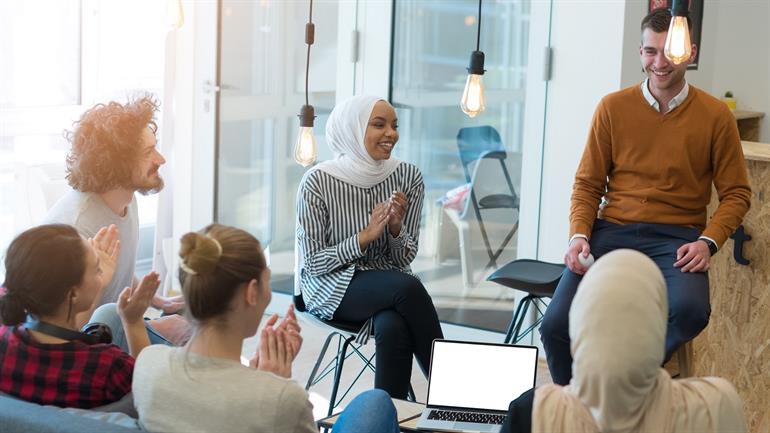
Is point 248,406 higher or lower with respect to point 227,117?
lower

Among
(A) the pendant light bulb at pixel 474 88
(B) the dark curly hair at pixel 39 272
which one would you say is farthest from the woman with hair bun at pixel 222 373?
(A) the pendant light bulb at pixel 474 88

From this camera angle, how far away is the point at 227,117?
553 cm

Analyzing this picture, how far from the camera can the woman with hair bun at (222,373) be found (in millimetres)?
1936

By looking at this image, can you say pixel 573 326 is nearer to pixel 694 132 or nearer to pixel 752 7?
pixel 694 132

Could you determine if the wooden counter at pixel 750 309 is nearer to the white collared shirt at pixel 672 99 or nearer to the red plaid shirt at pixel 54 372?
the white collared shirt at pixel 672 99

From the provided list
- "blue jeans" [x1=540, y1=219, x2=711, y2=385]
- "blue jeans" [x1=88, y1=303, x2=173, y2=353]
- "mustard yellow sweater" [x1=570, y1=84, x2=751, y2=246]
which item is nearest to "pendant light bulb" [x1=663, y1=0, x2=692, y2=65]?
"mustard yellow sweater" [x1=570, y1=84, x2=751, y2=246]

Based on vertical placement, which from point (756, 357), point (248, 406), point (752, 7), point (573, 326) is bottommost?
point (756, 357)

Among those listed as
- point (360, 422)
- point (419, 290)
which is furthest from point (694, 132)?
point (360, 422)

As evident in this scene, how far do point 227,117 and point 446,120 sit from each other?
50.0 inches

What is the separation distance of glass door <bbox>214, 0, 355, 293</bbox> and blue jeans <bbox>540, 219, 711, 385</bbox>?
7.25ft

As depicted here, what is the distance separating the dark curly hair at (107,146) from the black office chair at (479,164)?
6.25 ft

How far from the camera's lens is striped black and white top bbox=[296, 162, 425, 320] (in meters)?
3.59

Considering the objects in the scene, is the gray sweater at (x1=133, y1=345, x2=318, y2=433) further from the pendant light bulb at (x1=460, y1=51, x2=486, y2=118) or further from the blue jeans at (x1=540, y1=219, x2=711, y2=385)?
the pendant light bulb at (x1=460, y1=51, x2=486, y2=118)

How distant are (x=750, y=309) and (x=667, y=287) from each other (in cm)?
58
